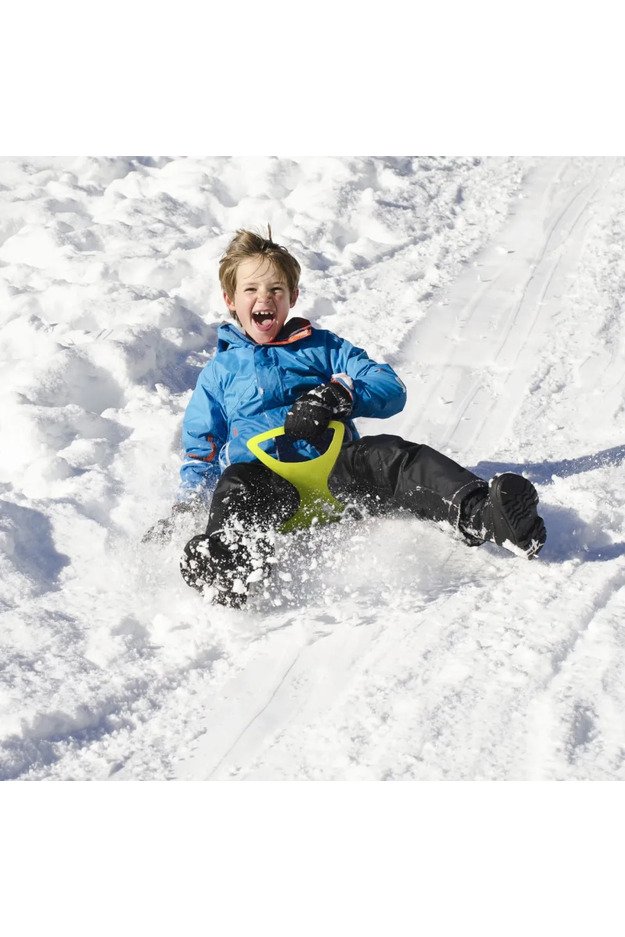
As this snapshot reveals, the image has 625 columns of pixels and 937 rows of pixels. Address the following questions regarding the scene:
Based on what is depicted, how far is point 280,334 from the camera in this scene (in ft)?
10.6

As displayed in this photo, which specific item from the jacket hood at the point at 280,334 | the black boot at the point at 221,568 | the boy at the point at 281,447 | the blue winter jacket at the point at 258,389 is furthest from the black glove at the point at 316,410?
the black boot at the point at 221,568

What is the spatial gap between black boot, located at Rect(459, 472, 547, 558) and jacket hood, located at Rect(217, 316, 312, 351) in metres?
0.94

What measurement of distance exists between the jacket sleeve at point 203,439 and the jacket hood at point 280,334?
12cm

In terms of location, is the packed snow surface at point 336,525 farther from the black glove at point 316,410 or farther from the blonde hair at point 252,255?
the blonde hair at point 252,255

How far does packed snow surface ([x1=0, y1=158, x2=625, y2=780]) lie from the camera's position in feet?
7.02

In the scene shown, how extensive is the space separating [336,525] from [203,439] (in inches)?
23.3

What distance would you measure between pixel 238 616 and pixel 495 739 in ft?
2.68

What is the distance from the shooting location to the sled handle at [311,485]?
9.55 ft

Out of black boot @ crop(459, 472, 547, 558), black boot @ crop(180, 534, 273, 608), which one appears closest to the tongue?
black boot @ crop(180, 534, 273, 608)

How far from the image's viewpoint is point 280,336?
324 cm

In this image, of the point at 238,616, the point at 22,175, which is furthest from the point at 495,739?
the point at 22,175

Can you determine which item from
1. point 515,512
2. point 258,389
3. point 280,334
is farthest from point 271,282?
point 515,512

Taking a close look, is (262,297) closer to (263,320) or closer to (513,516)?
(263,320)

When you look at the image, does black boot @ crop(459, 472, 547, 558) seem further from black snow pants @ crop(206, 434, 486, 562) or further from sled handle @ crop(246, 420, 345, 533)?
sled handle @ crop(246, 420, 345, 533)
